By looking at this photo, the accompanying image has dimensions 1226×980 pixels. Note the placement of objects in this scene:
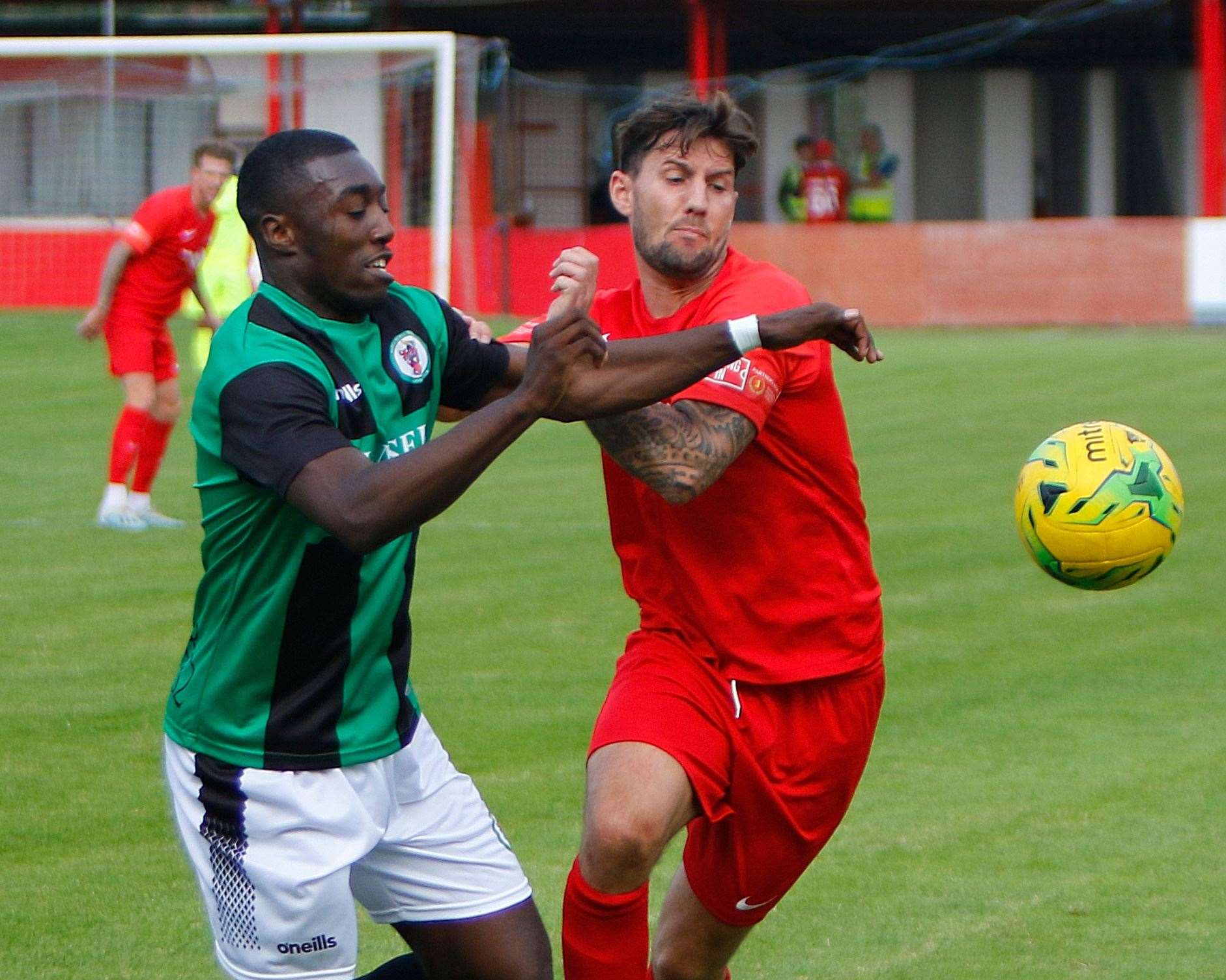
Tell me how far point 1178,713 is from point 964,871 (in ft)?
6.88

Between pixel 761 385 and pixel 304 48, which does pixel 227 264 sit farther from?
pixel 761 385

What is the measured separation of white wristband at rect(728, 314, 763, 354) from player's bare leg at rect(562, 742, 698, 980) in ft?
3.18

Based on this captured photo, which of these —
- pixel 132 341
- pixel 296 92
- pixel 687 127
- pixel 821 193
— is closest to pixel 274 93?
pixel 296 92

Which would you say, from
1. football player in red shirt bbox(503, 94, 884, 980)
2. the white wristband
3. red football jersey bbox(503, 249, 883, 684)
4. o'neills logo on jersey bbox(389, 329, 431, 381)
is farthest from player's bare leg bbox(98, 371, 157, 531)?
the white wristband

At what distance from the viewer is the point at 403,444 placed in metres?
3.55

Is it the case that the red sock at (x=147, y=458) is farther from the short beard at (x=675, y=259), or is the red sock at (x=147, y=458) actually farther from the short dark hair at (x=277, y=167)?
the short dark hair at (x=277, y=167)

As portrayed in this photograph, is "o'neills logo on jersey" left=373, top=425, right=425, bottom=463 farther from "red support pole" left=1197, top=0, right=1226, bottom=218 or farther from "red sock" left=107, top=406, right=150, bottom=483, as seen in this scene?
"red support pole" left=1197, top=0, right=1226, bottom=218

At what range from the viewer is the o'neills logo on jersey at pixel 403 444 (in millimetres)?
3500

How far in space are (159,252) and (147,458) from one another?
1.30 m

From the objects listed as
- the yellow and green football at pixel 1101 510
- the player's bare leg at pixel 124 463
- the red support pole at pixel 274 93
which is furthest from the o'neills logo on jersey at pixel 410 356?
the red support pole at pixel 274 93

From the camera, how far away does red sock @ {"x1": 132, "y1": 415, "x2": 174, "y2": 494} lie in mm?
11562

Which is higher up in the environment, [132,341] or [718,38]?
[718,38]

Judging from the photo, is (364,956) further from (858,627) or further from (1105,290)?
(1105,290)

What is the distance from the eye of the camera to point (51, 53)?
16750 mm
